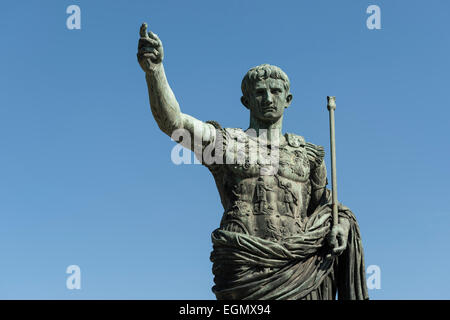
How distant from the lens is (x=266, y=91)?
52.4 feet

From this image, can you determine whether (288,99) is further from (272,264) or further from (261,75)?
(272,264)

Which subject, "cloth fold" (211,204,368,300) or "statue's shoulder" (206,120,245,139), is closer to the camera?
"cloth fold" (211,204,368,300)

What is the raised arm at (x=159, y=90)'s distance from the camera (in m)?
14.5

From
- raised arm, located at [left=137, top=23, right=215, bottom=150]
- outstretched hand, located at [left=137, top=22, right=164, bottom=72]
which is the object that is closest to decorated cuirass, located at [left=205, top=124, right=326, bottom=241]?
raised arm, located at [left=137, top=23, right=215, bottom=150]

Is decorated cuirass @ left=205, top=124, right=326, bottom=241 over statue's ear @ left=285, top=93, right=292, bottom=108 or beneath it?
beneath

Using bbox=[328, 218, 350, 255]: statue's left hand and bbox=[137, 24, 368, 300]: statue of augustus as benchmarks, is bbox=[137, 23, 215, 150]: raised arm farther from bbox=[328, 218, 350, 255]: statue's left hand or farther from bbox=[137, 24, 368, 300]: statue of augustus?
bbox=[328, 218, 350, 255]: statue's left hand

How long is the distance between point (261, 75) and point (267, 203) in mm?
2071

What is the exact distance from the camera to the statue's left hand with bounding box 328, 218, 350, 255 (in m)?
→ 15.6

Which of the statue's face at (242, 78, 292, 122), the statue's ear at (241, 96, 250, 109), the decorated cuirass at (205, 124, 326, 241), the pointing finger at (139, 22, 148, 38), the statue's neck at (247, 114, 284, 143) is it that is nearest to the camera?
the pointing finger at (139, 22, 148, 38)

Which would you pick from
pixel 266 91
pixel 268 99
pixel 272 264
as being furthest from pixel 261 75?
pixel 272 264

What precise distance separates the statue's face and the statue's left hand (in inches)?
77.2

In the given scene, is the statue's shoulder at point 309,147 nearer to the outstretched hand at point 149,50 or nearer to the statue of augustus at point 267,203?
the statue of augustus at point 267,203

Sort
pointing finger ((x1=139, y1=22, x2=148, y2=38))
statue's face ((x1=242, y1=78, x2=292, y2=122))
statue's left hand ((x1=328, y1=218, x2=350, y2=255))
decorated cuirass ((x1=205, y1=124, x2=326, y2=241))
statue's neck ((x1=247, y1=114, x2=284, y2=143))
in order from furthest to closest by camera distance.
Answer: statue's neck ((x1=247, y1=114, x2=284, y2=143)) → statue's face ((x1=242, y1=78, x2=292, y2=122)) → statue's left hand ((x1=328, y1=218, x2=350, y2=255)) → decorated cuirass ((x1=205, y1=124, x2=326, y2=241)) → pointing finger ((x1=139, y1=22, x2=148, y2=38))

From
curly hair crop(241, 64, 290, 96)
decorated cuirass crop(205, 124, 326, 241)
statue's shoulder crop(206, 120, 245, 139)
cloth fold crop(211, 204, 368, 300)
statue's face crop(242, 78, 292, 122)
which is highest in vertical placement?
curly hair crop(241, 64, 290, 96)
